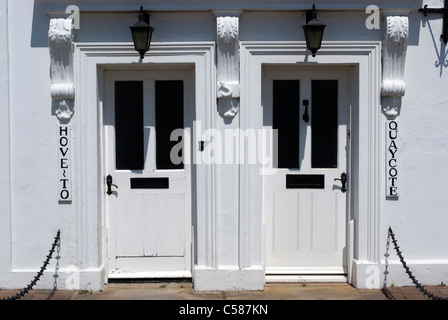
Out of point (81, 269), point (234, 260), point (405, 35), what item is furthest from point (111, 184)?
Answer: point (405, 35)

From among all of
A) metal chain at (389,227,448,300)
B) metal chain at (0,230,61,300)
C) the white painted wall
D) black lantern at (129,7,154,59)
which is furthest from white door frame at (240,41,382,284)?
metal chain at (0,230,61,300)

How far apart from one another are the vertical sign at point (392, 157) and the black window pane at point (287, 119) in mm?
914

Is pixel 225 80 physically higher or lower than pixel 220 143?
higher

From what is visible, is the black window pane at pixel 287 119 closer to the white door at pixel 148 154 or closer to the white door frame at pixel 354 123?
the white door frame at pixel 354 123

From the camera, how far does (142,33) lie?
6.56 metres

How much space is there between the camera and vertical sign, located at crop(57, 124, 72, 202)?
6840 millimetres

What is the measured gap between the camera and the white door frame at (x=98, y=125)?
6809mm

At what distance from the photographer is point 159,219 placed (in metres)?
7.12

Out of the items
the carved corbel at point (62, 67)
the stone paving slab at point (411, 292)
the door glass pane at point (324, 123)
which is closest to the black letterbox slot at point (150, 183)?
the carved corbel at point (62, 67)

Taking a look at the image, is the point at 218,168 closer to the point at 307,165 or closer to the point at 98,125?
the point at 307,165

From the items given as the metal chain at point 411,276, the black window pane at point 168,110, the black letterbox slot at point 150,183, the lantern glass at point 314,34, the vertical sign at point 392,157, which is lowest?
the metal chain at point 411,276

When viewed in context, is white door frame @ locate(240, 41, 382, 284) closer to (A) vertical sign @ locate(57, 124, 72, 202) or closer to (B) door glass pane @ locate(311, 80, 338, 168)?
(B) door glass pane @ locate(311, 80, 338, 168)

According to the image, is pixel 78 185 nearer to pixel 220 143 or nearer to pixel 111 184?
pixel 111 184

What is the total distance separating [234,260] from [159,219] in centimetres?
90
